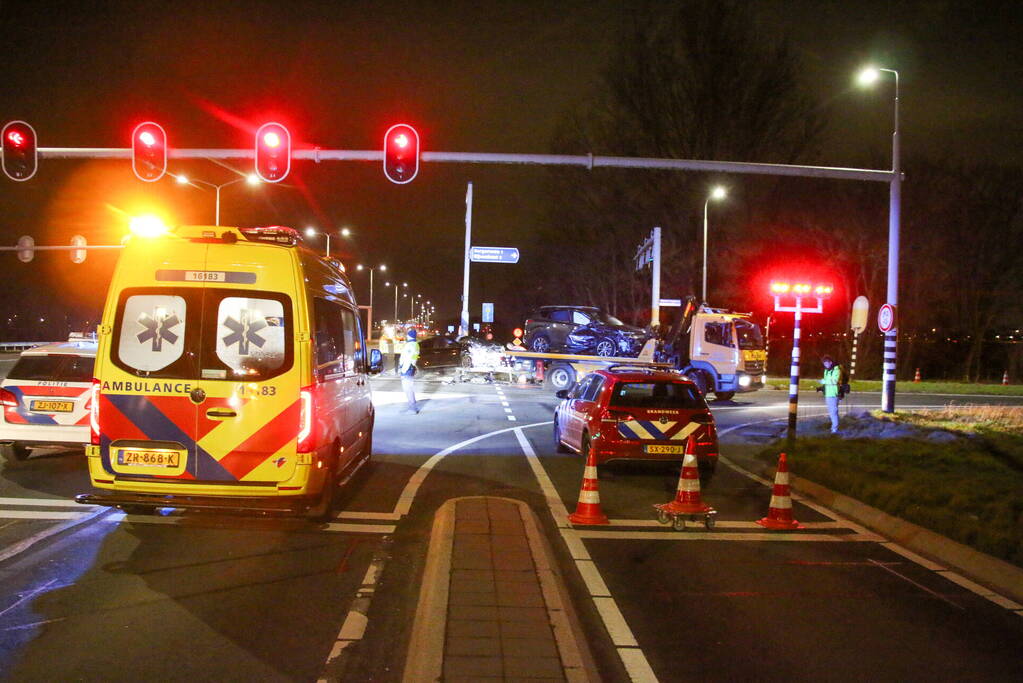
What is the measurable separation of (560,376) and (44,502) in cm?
1887

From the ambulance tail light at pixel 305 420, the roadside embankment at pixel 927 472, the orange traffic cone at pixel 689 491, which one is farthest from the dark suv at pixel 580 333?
the ambulance tail light at pixel 305 420

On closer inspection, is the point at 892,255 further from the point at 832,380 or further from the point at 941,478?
the point at 941,478

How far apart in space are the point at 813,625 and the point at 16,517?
740 centimetres

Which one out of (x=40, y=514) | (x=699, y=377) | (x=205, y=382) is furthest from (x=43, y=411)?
(x=699, y=377)

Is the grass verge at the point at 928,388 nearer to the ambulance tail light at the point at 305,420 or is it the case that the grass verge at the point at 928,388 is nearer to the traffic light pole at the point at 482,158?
the traffic light pole at the point at 482,158

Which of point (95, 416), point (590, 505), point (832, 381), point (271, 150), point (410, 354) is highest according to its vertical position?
point (271, 150)

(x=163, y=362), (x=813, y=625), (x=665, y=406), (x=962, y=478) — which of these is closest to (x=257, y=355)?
(x=163, y=362)

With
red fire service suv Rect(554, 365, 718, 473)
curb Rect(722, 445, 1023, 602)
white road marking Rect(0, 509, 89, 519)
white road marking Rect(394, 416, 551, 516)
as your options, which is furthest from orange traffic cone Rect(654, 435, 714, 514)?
white road marking Rect(0, 509, 89, 519)

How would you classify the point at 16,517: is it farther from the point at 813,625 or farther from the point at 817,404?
the point at 817,404

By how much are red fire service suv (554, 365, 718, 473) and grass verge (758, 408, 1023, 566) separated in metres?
1.84

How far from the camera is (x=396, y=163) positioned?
14.5 metres

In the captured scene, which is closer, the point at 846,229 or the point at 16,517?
the point at 16,517

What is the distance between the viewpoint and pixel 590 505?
8.73 meters

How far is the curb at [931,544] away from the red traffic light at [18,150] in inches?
556
